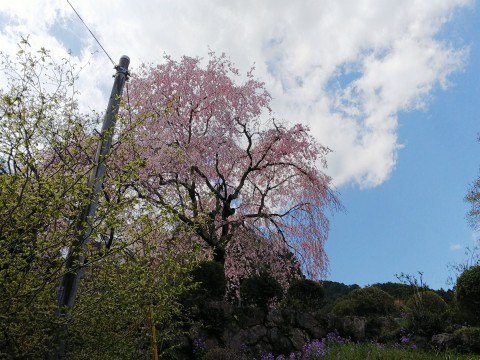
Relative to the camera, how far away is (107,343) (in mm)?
5559

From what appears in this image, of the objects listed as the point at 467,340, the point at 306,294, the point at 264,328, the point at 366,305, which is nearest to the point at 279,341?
the point at 264,328

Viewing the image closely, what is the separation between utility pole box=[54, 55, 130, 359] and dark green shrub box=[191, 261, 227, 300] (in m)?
4.59

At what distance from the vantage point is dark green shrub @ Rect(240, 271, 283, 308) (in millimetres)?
11219

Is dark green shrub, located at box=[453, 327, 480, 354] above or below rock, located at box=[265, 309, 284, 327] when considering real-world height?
below

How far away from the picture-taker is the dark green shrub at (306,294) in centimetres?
1259

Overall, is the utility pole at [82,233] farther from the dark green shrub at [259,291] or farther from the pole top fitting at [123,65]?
the dark green shrub at [259,291]

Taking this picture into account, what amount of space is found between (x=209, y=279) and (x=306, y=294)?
390 centimetres

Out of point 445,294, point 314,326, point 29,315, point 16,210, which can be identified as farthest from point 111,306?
point 445,294

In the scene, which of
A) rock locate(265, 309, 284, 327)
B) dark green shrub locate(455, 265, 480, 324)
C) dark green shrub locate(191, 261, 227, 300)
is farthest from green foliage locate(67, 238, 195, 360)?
dark green shrub locate(455, 265, 480, 324)

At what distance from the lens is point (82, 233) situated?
5277 millimetres

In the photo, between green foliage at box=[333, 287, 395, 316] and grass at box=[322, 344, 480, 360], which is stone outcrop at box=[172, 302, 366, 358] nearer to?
grass at box=[322, 344, 480, 360]

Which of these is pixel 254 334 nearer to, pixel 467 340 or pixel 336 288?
pixel 467 340

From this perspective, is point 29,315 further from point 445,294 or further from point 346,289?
point 346,289

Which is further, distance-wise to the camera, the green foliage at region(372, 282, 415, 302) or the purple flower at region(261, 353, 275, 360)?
the green foliage at region(372, 282, 415, 302)
